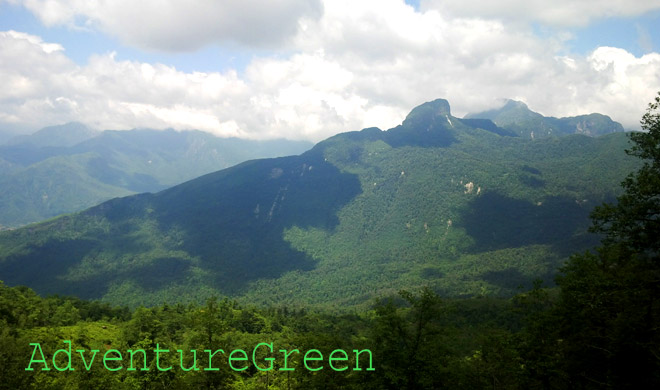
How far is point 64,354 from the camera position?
37.1 m

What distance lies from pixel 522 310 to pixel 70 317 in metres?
84.4

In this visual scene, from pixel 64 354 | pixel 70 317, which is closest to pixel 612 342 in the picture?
pixel 64 354

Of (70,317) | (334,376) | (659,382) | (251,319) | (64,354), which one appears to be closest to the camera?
(659,382)

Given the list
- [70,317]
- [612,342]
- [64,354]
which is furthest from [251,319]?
[612,342]

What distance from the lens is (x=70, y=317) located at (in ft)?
255

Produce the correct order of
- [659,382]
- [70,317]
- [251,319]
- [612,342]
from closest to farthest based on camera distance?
[659,382] < [612,342] < [70,317] < [251,319]

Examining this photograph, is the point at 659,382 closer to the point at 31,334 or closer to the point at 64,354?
the point at 64,354

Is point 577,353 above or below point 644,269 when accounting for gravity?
below

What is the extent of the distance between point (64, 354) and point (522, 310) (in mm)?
43772

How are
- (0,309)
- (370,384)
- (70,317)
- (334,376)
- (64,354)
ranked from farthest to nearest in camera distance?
(70,317), (0,309), (64,354), (334,376), (370,384)

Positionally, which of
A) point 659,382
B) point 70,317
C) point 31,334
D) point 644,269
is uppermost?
point 644,269

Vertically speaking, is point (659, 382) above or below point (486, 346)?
above

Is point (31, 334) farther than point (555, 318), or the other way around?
point (31, 334)

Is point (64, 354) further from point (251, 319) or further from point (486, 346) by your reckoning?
point (251, 319)
